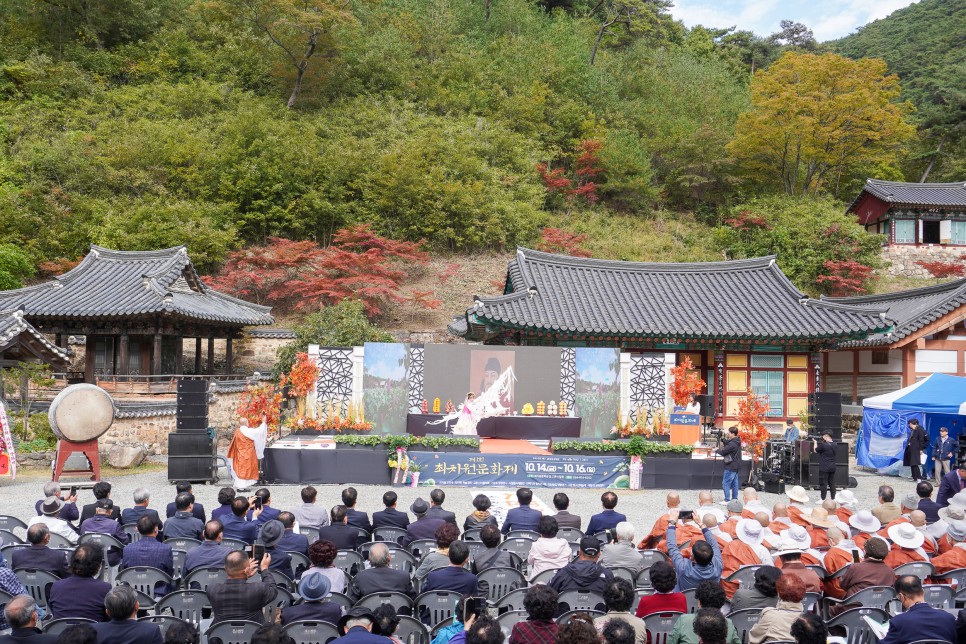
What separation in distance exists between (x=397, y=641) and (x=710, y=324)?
17.2 meters

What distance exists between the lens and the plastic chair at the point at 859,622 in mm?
5281

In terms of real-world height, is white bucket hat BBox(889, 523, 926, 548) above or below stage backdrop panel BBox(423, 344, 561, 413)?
below

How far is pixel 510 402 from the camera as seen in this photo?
18.5m

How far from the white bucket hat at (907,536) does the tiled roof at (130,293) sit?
63.6 ft

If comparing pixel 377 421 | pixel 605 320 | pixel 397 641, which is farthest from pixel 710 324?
pixel 397 641

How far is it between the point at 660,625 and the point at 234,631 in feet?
10.1

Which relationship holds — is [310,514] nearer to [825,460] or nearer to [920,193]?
[825,460]

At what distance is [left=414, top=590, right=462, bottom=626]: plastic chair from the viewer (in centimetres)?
549

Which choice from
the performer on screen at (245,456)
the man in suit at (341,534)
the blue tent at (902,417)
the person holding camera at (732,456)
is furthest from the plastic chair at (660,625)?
the blue tent at (902,417)

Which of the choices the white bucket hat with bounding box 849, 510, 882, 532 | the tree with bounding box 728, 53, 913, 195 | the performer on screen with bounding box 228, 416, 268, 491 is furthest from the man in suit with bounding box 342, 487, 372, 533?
the tree with bounding box 728, 53, 913, 195

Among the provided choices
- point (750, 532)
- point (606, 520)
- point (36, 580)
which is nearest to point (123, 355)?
point (36, 580)

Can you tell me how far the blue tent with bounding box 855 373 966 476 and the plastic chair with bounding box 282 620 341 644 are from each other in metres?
16.4

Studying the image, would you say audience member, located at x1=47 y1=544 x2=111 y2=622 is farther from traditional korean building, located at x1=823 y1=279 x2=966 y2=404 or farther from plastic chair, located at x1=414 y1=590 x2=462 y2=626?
traditional korean building, located at x1=823 y1=279 x2=966 y2=404

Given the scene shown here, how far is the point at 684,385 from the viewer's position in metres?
16.8
